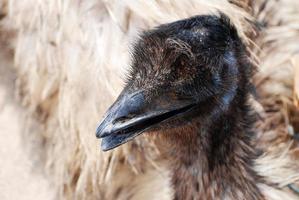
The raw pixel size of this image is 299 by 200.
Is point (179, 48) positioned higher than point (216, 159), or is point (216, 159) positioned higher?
point (179, 48)

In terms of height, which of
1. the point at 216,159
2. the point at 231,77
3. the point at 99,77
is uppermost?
the point at 99,77

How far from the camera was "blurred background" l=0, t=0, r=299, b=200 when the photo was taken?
178cm

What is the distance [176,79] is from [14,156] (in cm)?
60

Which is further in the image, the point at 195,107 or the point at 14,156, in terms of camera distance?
the point at 14,156

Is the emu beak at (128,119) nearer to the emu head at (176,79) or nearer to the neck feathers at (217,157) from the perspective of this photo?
the emu head at (176,79)

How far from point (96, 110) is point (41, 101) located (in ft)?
0.45

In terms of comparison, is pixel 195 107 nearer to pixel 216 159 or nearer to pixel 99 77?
pixel 216 159

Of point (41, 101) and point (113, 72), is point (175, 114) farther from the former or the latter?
point (41, 101)

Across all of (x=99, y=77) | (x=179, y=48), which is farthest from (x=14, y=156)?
(x=179, y=48)

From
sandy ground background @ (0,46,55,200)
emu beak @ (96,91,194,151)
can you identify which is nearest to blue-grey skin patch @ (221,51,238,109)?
emu beak @ (96,91,194,151)

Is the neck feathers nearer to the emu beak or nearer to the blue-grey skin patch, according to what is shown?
the blue-grey skin patch

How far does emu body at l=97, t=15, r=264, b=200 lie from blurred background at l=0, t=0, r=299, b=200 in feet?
0.38

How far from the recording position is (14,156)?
200 cm

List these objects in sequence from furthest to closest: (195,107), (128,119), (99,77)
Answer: (99,77)
(195,107)
(128,119)
